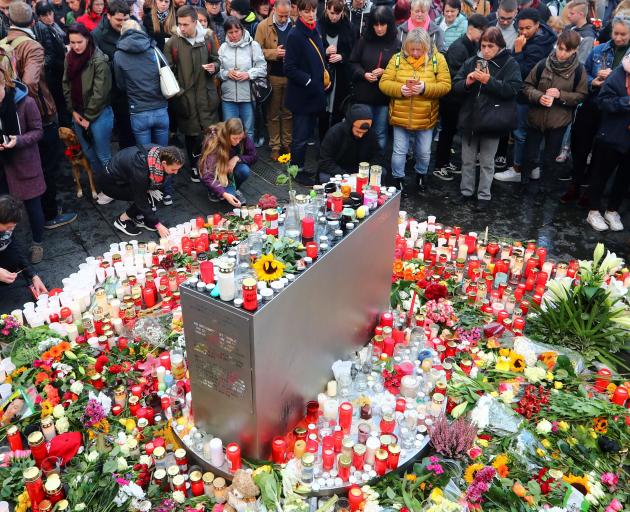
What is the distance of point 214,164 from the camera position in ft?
18.8

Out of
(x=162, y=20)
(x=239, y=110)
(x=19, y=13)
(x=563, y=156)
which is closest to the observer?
(x=19, y=13)

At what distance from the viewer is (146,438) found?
3.18 meters

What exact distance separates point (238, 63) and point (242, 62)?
4 centimetres

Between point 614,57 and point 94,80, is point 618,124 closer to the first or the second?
point 614,57

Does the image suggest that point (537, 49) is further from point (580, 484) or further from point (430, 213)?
point (580, 484)

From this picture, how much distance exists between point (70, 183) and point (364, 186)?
414 cm

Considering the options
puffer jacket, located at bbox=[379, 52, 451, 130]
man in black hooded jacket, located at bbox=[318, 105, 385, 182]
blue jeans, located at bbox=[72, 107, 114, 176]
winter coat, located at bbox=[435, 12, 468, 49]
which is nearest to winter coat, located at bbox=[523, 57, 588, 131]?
puffer jacket, located at bbox=[379, 52, 451, 130]

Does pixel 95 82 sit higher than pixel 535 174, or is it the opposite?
pixel 95 82

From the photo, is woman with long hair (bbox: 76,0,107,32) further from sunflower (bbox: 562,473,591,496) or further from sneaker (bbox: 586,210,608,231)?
sunflower (bbox: 562,473,591,496)

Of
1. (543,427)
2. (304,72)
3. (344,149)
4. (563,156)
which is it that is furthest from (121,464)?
(563,156)

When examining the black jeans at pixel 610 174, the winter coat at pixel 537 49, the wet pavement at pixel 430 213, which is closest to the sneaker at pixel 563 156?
the wet pavement at pixel 430 213

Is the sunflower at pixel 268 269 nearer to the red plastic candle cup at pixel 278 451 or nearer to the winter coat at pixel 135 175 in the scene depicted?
the red plastic candle cup at pixel 278 451

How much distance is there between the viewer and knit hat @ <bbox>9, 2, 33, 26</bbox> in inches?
202

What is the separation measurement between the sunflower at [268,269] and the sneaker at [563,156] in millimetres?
5695
